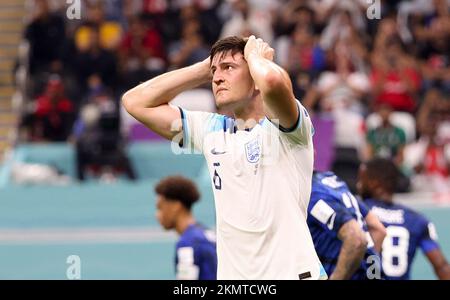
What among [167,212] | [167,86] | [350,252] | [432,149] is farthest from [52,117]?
[167,86]

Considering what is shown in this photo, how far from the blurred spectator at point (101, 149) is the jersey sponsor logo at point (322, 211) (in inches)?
389

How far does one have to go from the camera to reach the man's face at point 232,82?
5.62 metres

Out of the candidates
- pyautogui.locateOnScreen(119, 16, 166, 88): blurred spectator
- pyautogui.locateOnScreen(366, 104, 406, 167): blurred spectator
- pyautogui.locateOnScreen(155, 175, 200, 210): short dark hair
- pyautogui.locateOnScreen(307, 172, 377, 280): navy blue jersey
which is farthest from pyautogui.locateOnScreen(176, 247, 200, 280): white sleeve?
pyautogui.locateOnScreen(119, 16, 166, 88): blurred spectator

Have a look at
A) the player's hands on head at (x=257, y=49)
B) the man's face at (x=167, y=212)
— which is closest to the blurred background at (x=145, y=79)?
the man's face at (x=167, y=212)

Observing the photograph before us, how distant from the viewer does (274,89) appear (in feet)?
17.1

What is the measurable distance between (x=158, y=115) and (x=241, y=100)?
571 mm

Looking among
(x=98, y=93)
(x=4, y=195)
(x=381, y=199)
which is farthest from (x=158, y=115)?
(x=98, y=93)

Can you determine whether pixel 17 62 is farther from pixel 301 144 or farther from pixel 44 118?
pixel 301 144

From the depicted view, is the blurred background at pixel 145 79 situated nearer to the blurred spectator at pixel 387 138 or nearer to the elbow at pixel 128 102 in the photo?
the blurred spectator at pixel 387 138

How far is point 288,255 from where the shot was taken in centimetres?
548

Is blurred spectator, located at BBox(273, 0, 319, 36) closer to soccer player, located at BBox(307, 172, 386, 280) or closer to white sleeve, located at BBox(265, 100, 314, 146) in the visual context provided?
soccer player, located at BBox(307, 172, 386, 280)

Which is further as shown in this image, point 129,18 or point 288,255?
point 129,18
